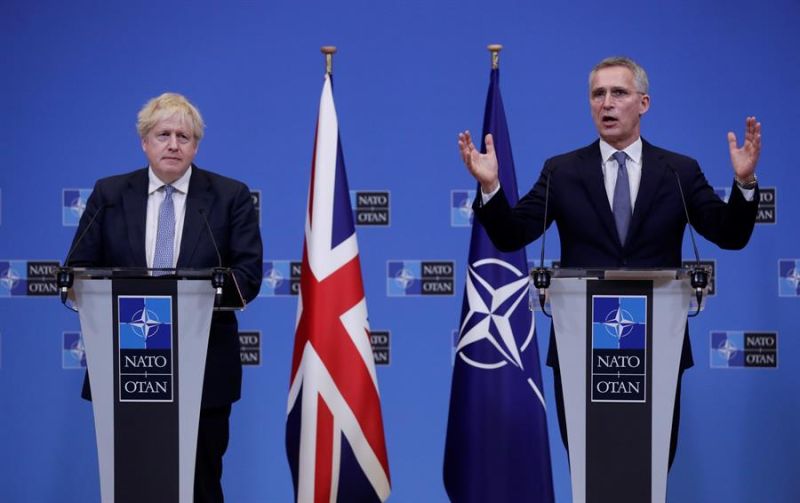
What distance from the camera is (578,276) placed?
236 cm

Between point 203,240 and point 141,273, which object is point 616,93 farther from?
point 141,273

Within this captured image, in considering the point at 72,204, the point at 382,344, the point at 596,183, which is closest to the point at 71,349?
the point at 72,204

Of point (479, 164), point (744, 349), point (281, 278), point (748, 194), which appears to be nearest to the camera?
point (748, 194)

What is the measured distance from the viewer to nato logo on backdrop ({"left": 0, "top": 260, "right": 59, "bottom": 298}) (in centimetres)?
455

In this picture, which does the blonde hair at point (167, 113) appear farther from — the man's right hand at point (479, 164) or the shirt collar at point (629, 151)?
the shirt collar at point (629, 151)

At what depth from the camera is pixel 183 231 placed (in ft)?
9.94

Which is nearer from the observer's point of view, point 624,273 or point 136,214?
point 624,273

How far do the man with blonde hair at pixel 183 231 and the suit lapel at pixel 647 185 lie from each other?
1.20 m

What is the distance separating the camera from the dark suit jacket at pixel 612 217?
283 cm

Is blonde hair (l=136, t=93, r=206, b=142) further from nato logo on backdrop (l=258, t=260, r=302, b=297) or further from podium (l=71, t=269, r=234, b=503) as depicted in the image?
nato logo on backdrop (l=258, t=260, r=302, b=297)

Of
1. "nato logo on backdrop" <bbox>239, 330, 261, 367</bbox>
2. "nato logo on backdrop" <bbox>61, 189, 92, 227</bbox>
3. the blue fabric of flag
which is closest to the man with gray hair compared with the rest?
the blue fabric of flag

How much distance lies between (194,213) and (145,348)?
630mm

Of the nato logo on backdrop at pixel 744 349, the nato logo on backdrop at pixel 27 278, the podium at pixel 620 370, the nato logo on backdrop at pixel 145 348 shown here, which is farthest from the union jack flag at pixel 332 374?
the nato logo on backdrop at pixel 744 349

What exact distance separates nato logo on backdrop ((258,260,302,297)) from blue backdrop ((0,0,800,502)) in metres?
0.03
